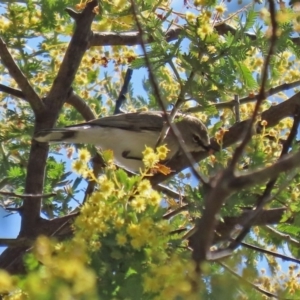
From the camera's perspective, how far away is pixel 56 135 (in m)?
5.62

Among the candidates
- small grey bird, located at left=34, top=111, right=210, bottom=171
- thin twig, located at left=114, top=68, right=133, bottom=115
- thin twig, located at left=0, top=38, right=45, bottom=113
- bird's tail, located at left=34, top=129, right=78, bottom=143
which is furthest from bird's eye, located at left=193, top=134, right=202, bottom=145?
thin twig, located at left=0, top=38, right=45, bottom=113

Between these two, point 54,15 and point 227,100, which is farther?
point 227,100

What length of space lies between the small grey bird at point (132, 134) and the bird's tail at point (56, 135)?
4cm

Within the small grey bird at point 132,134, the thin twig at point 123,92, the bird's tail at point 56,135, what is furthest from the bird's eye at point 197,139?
the bird's tail at point 56,135

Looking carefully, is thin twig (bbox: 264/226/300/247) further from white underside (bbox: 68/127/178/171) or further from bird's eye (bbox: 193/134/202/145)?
white underside (bbox: 68/127/178/171)

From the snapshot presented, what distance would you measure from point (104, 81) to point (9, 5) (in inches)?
73.4

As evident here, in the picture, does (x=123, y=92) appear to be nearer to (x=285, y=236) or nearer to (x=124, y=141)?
(x=124, y=141)

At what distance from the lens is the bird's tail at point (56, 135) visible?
5238mm

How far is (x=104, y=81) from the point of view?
6738mm

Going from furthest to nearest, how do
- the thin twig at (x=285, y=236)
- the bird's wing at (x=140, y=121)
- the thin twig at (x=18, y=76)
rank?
the bird's wing at (x=140, y=121) → the thin twig at (x=18, y=76) → the thin twig at (x=285, y=236)

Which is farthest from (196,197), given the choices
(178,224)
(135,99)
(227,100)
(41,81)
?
(135,99)

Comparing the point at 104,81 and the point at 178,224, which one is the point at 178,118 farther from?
the point at 104,81

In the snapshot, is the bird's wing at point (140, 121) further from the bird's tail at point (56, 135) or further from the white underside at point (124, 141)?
the bird's tail at point (56, 135)

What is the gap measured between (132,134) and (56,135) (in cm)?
133
